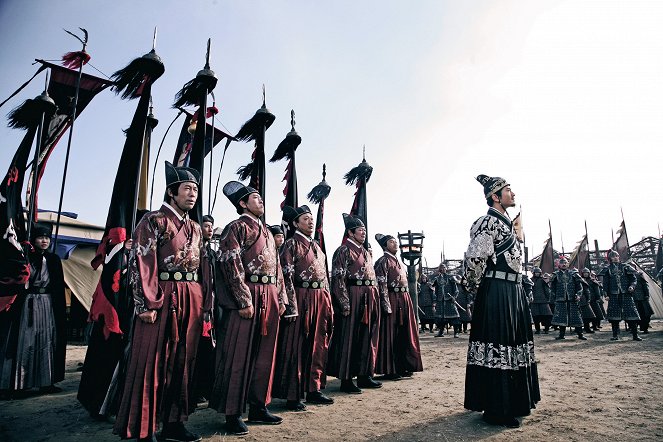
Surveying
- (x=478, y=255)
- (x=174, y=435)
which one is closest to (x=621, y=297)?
(x=478, y=255)

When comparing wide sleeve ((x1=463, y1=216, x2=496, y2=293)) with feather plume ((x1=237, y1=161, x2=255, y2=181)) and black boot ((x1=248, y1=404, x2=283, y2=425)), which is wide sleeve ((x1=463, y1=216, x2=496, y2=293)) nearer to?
black boot ((x1=248, y1=404, x2=283, y2=425))

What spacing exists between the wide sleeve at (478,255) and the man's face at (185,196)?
275cm

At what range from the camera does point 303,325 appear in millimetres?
4805

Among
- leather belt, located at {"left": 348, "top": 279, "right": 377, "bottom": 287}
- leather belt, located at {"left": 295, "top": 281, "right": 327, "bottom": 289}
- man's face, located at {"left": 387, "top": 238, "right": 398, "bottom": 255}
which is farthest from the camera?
man's face, located at {"left": 387, "top": 238, "right": 398, "bottom": 255}

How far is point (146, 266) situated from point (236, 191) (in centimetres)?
139

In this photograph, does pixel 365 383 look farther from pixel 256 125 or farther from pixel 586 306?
pixel 586 306

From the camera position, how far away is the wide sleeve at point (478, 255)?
4.04 m

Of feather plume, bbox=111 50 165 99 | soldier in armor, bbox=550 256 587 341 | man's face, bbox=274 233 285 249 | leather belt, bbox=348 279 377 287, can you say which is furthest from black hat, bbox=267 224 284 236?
soldier in armor, bbox=550 256 587 341

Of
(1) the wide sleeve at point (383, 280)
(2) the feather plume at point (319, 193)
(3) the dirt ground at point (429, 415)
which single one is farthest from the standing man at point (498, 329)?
(2) the feather plume at point (319, 193)

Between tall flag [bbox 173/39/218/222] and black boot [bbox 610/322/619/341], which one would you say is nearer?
tall flag [bbox 173/39/218/222]

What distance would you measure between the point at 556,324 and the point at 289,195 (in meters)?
9.30

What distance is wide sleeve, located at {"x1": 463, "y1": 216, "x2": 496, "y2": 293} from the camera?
13.3 ft

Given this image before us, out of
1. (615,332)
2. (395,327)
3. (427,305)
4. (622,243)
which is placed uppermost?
(622,243)

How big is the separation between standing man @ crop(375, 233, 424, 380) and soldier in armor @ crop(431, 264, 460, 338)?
6934 mm
